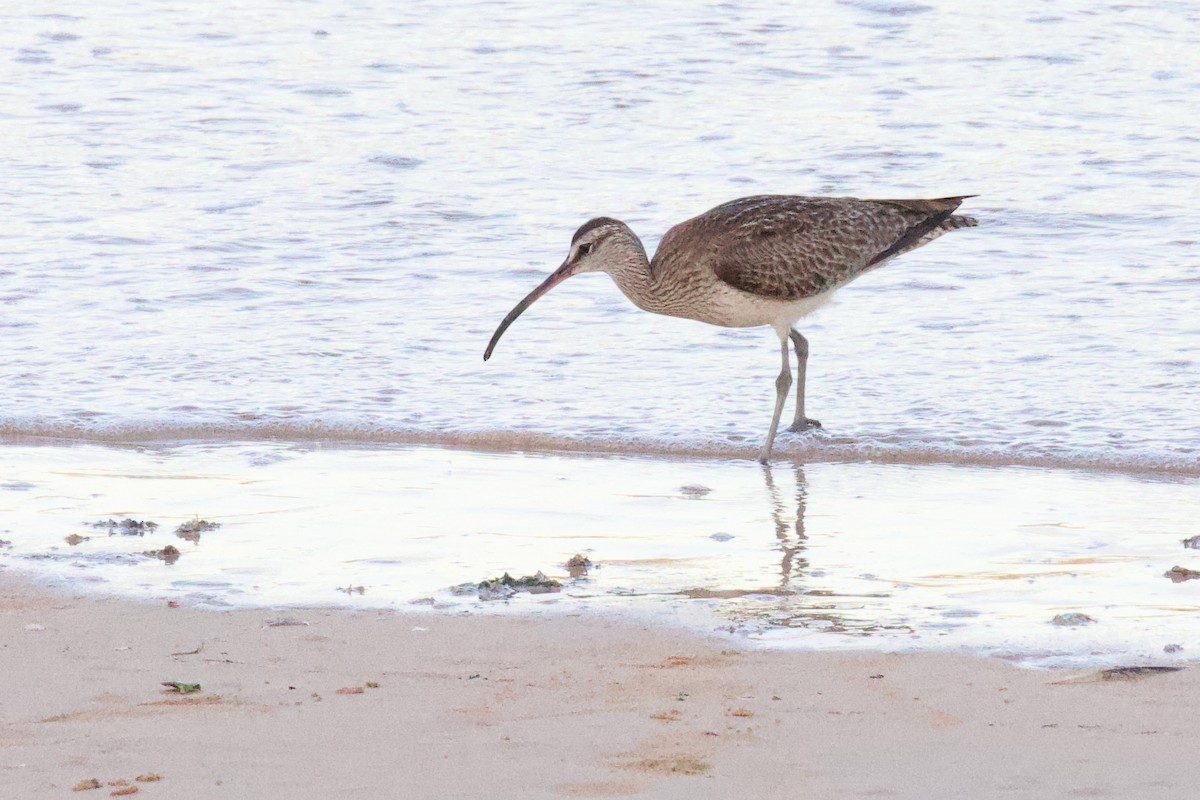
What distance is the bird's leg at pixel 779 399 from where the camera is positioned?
7893 mm

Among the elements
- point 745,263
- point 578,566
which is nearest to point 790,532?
point 578,566

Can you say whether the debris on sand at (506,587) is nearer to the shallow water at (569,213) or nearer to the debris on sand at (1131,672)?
the debris on sand at (1131,672)

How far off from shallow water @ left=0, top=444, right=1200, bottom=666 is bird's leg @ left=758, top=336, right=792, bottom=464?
0.16 meters

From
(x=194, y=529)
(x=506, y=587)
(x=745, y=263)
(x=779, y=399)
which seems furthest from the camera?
(x=745, y=263)

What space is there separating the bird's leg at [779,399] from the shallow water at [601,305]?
121 millimetres

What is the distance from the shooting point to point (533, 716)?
452 cm

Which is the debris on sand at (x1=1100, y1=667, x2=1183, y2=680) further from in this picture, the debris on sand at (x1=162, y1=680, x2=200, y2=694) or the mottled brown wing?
the mottled brown wing

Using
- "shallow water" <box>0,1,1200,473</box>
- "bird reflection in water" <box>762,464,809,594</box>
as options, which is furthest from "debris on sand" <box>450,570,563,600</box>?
"shallow water" <box>0,1,1200,473</box>

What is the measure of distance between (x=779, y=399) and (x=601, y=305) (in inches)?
84.6

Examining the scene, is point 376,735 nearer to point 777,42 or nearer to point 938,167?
point 938,167

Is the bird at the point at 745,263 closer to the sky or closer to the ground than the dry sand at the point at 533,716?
closer to the sky

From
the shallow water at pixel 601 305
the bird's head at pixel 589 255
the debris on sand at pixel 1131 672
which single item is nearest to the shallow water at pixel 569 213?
the shallow water at pixel 601 305

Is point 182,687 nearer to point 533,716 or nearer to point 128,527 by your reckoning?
point 533,716

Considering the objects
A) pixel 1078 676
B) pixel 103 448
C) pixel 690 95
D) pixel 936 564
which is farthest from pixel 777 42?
pixel 1078 676
